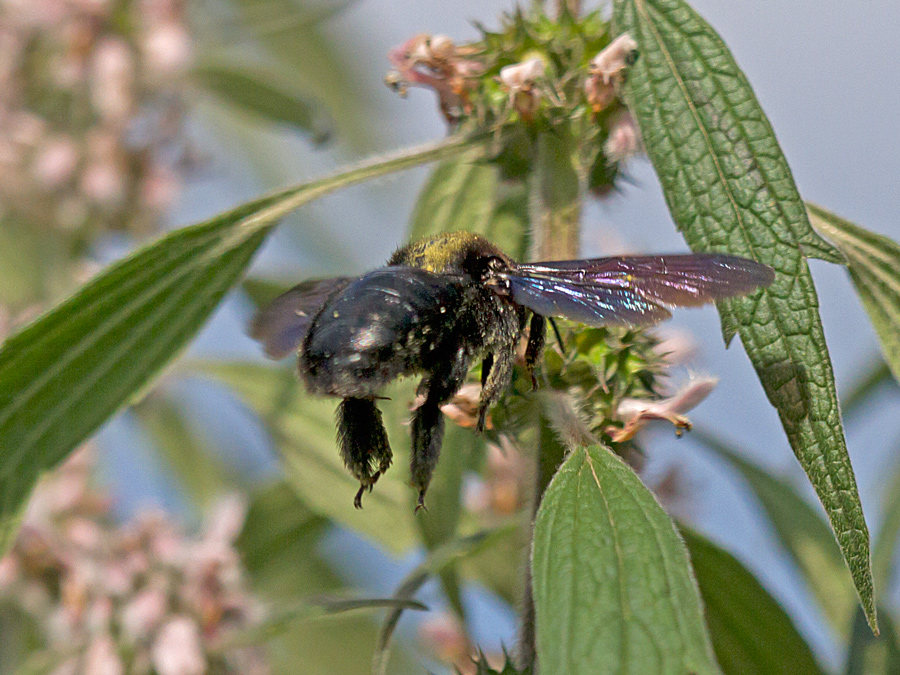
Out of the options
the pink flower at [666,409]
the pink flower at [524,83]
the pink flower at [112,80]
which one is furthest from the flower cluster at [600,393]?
the pink flower at [112,80]

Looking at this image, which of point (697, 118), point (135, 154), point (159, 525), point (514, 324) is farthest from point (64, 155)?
point (697, 118)

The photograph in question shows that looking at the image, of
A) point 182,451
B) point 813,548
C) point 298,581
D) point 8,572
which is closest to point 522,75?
point 813,548

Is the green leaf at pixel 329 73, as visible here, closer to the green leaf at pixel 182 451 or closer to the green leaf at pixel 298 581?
the green leaf at pixel 182 451

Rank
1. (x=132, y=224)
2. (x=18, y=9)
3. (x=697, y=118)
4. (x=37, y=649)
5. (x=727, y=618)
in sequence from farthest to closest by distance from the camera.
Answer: (x=132, y=224)
(x=18, y=9)
(x=37, y=649)
(x=727, y=618)
(x=697, y=118)

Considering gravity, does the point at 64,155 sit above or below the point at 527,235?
below

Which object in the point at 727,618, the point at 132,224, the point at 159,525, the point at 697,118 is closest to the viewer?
the point at 697,118

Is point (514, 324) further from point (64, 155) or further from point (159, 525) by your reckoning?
point (64, 155)
